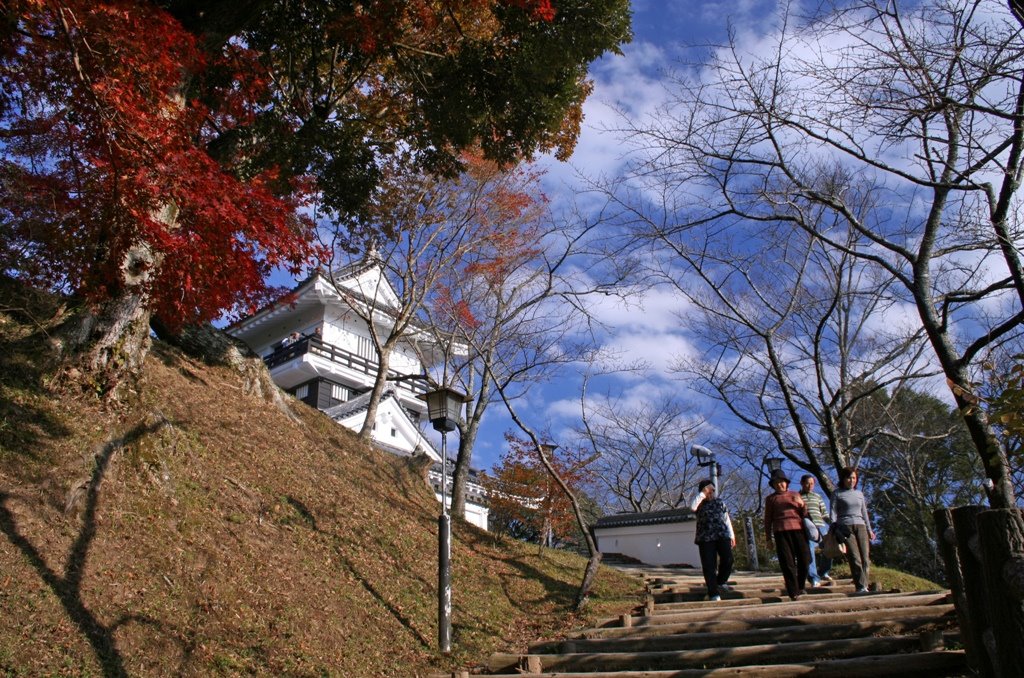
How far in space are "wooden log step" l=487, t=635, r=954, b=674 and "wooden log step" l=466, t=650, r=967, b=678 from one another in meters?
0.48

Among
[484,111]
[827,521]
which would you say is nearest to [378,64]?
[484,111]

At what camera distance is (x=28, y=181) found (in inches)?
351

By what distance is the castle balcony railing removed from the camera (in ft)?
94.4

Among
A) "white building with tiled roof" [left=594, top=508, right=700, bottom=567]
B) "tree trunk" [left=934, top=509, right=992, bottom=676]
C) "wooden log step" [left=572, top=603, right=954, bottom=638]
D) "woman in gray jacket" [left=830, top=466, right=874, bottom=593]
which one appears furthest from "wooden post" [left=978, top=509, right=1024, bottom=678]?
"white building with tiled roof" [left=594, top=508, right=700, bottom=567]

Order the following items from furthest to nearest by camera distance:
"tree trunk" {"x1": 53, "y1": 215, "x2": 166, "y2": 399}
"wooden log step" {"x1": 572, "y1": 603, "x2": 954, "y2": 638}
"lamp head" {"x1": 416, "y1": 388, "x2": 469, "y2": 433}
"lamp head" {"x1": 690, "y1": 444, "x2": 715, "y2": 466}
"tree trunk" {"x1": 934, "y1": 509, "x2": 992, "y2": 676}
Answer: "lamp head" {"x1": 690, "y1": 444, "x2": 715, "y2": 466} < "lamp head" {"x1": 416, "y1": 388, "x2": 469, "y2": 433} < "tree trunk" {"x1": 53, "y1": 215, "x2": 166, "y2": 399} < "wooden log step" {"x1": 572, "y1": 603, "x2": 954, "y2": 638} < "tree trunk" {"x1": 934, "y1": 509, "x2": 992, "y2": 676}

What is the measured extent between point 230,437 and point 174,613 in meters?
4.53

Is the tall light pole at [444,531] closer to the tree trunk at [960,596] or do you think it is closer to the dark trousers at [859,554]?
the tree trunk at [960,596]

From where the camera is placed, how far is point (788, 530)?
9406 millimetres

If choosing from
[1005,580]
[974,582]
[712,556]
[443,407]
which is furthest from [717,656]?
[443,407]

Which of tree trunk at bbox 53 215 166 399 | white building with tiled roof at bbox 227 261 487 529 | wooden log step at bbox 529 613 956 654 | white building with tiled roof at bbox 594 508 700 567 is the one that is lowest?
wooden log step at bbox 529 613 956 654

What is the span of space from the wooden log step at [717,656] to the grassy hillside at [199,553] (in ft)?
4.06

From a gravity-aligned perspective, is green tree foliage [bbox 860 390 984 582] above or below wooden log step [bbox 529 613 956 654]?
above

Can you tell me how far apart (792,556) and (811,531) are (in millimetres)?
1173

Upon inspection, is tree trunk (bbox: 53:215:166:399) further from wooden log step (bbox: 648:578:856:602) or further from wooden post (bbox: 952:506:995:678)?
wooden log step (bbox: 648:578:856:602)
